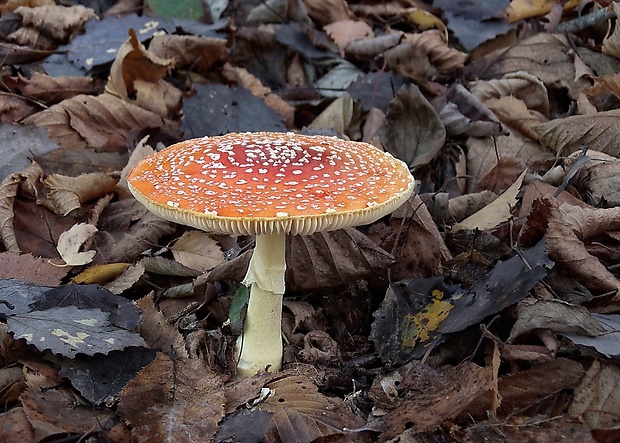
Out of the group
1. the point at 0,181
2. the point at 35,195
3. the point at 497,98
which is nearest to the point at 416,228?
the point at 497,98

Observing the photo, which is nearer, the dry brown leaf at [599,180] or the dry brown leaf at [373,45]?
the dry brown leaf at [599,180]

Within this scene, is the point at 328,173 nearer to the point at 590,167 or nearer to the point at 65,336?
the point at 65,336

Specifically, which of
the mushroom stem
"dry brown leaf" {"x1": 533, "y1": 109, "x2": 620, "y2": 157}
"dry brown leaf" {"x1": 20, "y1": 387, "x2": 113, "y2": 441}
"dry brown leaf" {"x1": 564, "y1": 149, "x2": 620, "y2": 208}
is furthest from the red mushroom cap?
"dry brown leaf" {"x1": 533, "y1": 109, "x2": 620, "y2": 157}

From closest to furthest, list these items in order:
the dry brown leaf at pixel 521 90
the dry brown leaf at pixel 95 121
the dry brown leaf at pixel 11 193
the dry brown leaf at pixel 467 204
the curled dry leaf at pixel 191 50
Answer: the dry brown leaf at pixel 11 193
the dry brown leaf at pixel 467 204
the dry brown leaf at pixel 95 121
the dry brown leaf at pixel 521 90
the curled dry leaf at pixel 191 50

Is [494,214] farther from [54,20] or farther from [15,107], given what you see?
[54,20]

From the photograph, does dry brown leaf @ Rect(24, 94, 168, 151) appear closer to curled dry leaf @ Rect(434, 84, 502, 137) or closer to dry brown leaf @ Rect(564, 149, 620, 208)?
curled dry leaf @ Rect(434, 84, 502, 137)

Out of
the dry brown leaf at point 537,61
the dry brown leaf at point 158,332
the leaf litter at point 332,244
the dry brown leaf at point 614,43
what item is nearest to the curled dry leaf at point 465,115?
the leaf litter at point 332,244

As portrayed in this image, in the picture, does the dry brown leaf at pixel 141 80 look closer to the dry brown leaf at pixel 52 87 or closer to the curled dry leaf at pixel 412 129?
the dry brown leaf at pixel 52 87
